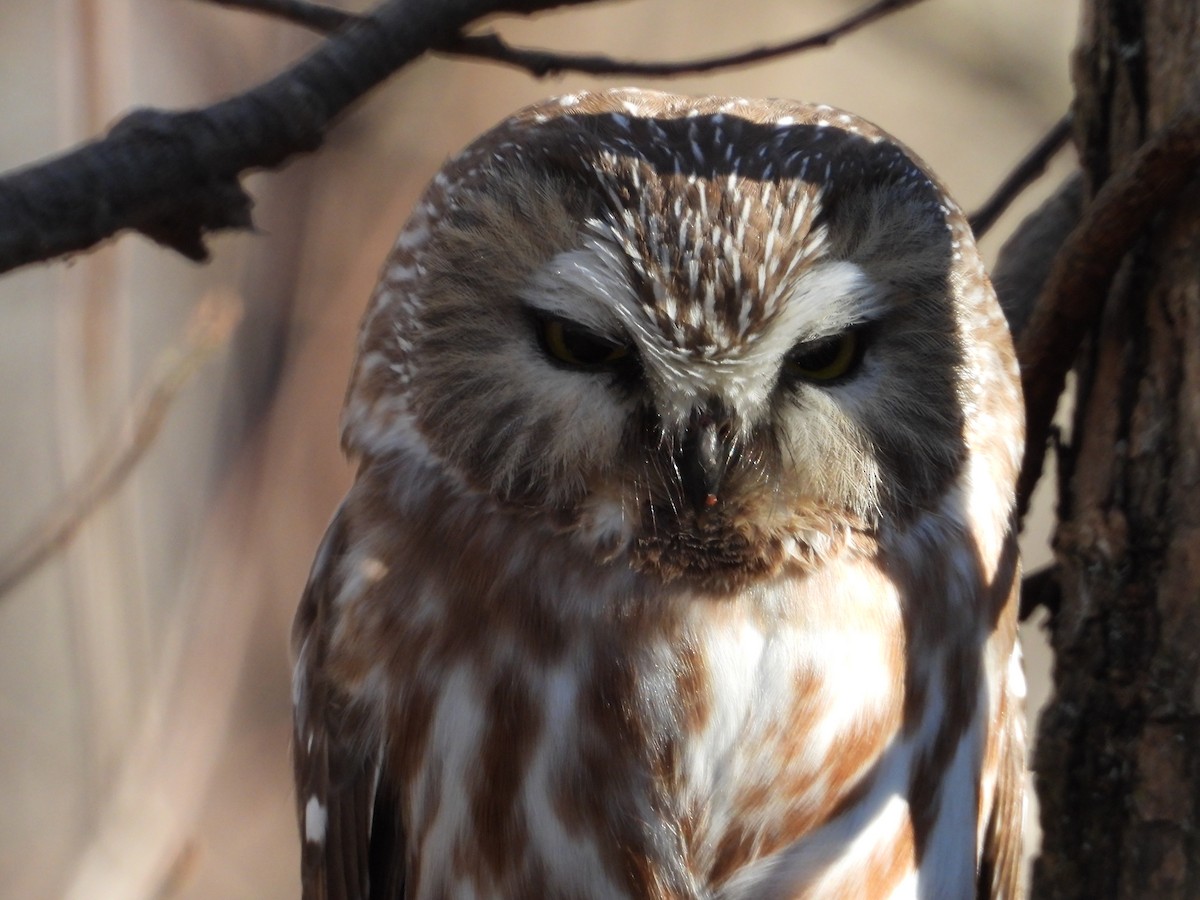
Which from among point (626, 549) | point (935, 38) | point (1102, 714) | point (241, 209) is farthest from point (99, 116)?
point (935, 38)

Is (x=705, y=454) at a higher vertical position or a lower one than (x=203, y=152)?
lower

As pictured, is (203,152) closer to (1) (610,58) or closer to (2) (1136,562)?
(1) (610,58)

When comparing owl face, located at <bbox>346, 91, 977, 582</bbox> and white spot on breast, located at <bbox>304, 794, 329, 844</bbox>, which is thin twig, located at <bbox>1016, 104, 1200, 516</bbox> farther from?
white spot on breast, located at <bbox>304, 794, 329, 844</bbox>

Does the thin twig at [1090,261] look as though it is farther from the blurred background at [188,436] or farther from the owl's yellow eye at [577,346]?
the blurred background at [188,436]

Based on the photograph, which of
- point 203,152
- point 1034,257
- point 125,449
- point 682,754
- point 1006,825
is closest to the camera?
point 203,152

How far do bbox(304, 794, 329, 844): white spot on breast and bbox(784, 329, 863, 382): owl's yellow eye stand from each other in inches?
40.0

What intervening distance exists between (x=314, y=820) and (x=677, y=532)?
824 millimetres

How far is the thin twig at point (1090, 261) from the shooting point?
1911 millimetres

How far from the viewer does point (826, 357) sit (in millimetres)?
1877

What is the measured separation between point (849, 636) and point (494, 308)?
660 mm

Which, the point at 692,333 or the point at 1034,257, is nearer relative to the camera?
the point at 692,333

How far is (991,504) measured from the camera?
6.97ft

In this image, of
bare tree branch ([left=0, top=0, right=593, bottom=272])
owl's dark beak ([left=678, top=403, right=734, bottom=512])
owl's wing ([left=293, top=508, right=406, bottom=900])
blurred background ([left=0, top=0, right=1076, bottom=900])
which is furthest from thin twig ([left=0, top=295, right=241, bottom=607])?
owl's dark beak ([left=678, top=403, right=734, bottom=512])

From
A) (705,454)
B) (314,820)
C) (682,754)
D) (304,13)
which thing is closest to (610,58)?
(304,13)
